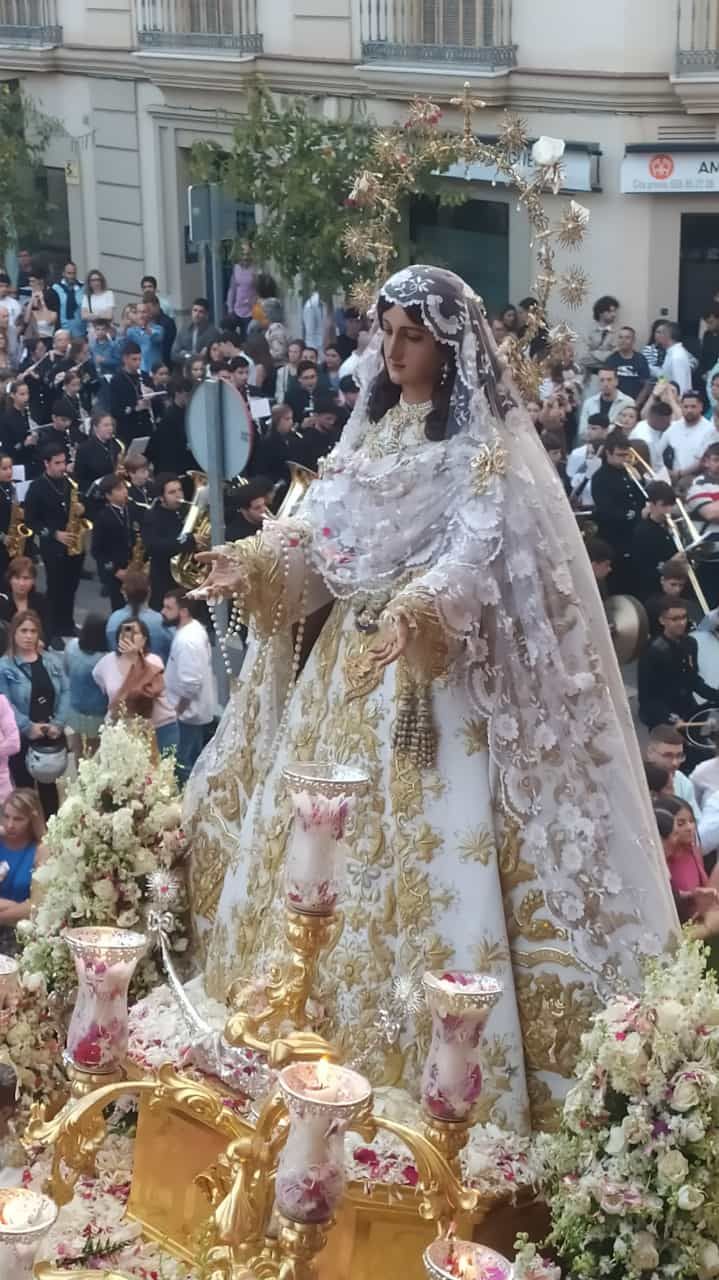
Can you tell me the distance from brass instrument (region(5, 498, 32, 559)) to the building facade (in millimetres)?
6997

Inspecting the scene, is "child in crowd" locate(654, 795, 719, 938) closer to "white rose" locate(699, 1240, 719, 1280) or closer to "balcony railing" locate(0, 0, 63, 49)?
"white rose" locate(699, 1240, 719, 1280)

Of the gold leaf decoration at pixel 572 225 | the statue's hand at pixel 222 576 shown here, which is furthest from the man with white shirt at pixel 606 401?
the statue's hand at pixel 222 576

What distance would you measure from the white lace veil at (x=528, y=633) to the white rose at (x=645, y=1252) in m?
0.84

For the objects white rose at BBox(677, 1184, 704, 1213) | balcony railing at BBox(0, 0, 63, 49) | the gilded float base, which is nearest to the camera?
white rose at BBox(677, 1184, 704, 1213)

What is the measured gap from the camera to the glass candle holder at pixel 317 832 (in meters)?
3.87

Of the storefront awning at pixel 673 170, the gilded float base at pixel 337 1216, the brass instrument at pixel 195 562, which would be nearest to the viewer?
the gilded float base at pixel 337 1216

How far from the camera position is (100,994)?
4.09 metres

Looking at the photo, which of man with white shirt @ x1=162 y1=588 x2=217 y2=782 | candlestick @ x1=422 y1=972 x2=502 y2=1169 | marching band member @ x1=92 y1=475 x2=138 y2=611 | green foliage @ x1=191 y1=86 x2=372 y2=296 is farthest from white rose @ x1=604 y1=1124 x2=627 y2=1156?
green foliage @ x1=191 y1=86 x2=372 y2=296

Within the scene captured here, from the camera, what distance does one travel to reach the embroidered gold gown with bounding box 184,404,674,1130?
201 inches

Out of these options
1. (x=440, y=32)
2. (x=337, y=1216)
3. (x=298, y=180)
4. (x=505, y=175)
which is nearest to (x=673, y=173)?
(x=440, y=32)

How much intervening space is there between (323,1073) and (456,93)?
645 inches

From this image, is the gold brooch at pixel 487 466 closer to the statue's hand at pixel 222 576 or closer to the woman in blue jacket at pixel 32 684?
the statue's hand at pixel 222 576

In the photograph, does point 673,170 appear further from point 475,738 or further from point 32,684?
point 475,738

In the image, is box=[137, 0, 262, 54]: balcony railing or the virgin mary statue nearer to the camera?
the virgin mary statue
